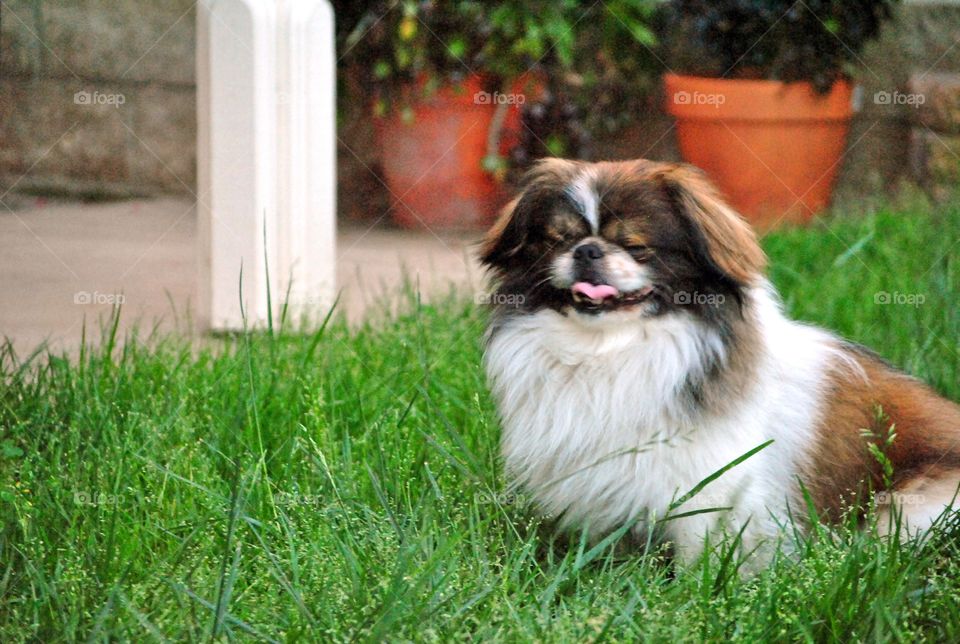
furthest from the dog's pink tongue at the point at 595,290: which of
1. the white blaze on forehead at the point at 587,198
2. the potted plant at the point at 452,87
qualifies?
the potted plant at the point at 452,87

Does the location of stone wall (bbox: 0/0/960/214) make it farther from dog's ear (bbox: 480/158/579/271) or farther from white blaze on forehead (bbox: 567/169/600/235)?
white blaze on forehead (bbox: 567/169/600/235)

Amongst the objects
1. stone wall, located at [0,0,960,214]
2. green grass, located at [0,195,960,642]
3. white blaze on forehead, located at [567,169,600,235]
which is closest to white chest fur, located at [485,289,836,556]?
green grass, located at [0,195,960,642]

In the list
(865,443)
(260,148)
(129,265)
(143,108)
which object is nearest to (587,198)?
(865,443)

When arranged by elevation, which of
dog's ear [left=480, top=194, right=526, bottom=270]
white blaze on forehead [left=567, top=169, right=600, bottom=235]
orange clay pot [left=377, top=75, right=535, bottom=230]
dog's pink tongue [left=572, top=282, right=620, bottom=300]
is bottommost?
dog's pink tongue [left=572, top=282, right=620, bottom=300]

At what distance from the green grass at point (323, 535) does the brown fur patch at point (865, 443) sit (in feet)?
0.58

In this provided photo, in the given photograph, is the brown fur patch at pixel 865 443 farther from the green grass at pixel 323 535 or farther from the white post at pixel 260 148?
the white post at pixel 260 148

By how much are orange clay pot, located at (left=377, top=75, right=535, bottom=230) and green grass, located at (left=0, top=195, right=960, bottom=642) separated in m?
2.34

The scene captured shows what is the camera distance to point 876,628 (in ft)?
6.01

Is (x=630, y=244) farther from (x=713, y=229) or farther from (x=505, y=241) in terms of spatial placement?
(x=505, y=241)

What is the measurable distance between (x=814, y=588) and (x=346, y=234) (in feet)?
12.7

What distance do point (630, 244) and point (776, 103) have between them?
12.1ft

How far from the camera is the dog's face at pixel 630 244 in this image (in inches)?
92.5

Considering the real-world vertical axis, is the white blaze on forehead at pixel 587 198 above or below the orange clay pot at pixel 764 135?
below

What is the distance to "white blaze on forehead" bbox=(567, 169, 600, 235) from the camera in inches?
93.6
